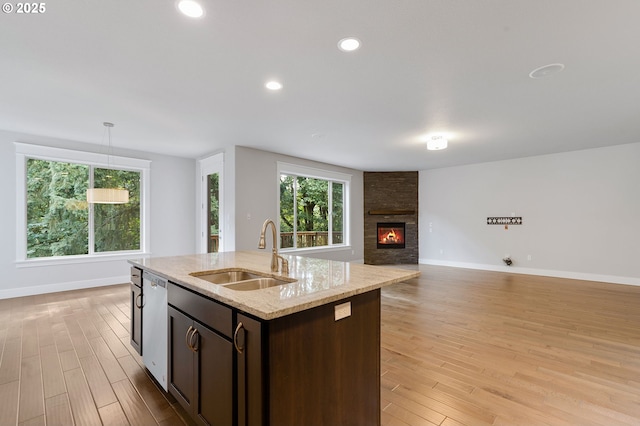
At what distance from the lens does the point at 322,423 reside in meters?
1.38

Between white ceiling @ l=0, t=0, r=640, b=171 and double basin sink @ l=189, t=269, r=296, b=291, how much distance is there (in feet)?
5.61

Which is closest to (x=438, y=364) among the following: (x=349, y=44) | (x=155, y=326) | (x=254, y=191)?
(x=155, y=326)

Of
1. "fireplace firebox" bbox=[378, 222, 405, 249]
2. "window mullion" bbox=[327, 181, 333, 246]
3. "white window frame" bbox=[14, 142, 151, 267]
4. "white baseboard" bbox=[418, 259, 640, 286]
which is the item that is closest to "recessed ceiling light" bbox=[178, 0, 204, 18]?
"white window frame" bbox=[14, 142, 151, 267]

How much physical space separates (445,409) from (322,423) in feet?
3.39

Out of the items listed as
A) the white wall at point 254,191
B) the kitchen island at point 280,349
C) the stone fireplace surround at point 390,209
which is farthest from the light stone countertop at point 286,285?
the stone fireplace surround at point 390,209

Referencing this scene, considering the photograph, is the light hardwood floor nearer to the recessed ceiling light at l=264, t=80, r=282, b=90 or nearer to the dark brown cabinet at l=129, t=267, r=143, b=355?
the dark brown cabinet at l=129, t=267, r=143, b=355

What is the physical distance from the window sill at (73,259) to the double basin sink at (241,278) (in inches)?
176

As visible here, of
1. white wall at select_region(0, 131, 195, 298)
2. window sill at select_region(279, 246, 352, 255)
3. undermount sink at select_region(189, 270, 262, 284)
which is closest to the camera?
undermount sink at select_region(189, 270, 262, 284)

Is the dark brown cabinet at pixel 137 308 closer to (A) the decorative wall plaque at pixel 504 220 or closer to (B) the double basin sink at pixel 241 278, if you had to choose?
(B) the double basin sink at pixel 241 278

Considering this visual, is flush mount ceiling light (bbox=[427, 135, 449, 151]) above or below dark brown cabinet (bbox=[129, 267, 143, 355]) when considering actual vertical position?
above

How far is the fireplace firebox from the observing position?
8.30 m

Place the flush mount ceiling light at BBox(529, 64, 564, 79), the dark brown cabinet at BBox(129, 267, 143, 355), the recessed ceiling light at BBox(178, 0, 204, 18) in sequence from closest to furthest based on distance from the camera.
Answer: the recessed ceiling light at BBox(178, 0, 204, 18) → the dark brown cabinet at BBox(129, 267, 143, 355) → the flush mount ceiling light at BBox(529, 64, 564, 79)

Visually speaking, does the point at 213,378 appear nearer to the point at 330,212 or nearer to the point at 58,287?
the point at 58,287

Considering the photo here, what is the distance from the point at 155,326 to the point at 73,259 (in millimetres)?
4182
